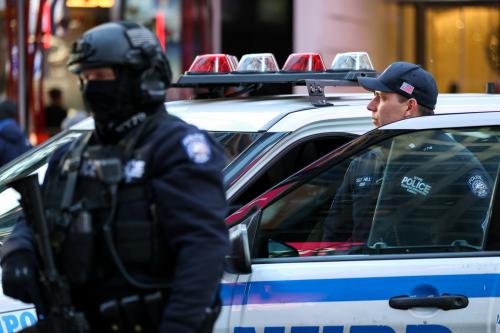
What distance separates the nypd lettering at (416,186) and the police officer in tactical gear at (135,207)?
112 centimetres

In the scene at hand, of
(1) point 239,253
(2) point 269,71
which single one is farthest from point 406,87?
(1) point 239,253

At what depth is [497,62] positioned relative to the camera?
501 inches

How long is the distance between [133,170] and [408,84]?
77.1 inches

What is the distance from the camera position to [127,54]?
8.73 feet

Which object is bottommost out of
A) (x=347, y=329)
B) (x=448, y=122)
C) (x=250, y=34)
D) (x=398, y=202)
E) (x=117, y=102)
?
(x=347, y=329)

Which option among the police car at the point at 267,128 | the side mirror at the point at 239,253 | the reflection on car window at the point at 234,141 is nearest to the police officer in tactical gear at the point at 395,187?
the police car at the point at 267,128

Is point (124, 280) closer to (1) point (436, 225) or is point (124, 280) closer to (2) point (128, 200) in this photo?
(2) point (128, 200)

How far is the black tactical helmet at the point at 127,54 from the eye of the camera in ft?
8.75

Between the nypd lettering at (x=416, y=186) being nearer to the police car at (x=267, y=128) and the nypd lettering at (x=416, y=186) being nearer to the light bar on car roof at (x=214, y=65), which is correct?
the police car at (x=267, y=128)

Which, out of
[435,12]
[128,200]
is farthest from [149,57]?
[435,12]

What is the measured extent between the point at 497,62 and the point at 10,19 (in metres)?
5.57

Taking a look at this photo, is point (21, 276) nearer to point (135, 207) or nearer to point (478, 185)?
point (135, 207)

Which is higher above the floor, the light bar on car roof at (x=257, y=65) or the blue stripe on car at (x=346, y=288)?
the light bar on car roof at (x=257, y=65)

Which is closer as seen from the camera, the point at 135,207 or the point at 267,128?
the point at 135,207
